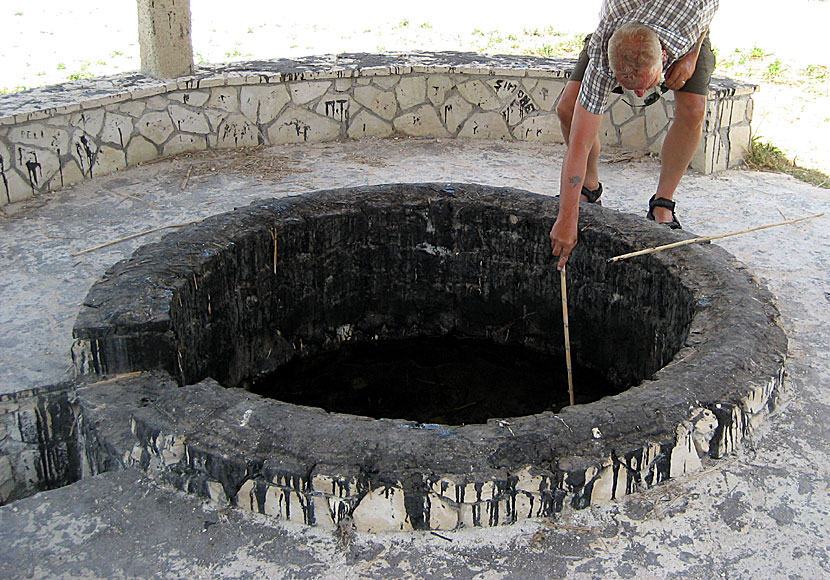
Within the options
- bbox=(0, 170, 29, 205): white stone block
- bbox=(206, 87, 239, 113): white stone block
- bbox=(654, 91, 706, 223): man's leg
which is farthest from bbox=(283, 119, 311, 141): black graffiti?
bbox=(654, 91, 706, 223): man's leg

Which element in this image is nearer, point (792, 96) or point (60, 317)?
point (60, 317)

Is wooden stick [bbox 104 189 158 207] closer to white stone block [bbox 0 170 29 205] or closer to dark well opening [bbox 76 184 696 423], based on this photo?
white stone block [bbox 0 170 29 205]

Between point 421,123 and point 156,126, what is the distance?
1.90m

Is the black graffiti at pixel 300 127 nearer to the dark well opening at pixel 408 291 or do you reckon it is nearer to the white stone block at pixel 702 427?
the dark well opening at pixel 408 291

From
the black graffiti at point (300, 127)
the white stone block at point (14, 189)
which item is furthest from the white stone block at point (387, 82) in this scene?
the white stone block at point (14, 189)

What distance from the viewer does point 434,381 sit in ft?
14.3

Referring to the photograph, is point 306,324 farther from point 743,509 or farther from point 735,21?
point 735,21

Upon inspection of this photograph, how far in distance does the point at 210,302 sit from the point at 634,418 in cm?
181

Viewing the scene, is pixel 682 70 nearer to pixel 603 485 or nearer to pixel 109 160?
pixel 603 485

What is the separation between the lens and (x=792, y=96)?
24.8 ft

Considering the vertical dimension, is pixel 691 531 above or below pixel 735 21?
below

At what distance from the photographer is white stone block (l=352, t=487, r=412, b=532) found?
2350mm

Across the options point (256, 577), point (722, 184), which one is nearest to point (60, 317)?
point (256, 577)

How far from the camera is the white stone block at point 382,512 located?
2350mm
